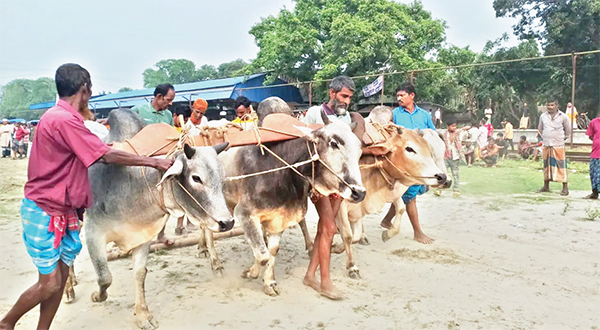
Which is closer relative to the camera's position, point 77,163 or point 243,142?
point 77,163

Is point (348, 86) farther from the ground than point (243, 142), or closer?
farther from the ground

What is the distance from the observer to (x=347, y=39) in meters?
21.7

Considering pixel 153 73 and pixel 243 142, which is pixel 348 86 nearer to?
pixel 243 142

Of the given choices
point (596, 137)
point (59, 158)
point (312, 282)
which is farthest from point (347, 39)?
point (59, 158)

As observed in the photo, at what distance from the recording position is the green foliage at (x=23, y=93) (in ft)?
258

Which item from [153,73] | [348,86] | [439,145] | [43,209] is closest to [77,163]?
[43,209]

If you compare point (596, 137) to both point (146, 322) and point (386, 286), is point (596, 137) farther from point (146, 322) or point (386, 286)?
point (146, 322)

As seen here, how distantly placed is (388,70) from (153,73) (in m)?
55.9

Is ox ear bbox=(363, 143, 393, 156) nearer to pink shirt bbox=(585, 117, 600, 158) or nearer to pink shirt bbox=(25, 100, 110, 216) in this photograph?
pink shirt bbox=(25, 100, 110, 216)

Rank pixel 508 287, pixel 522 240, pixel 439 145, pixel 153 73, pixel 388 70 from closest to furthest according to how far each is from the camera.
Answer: pixel 508 287
pixel 439 145
pixel 522 240
pixel 388 70
pixel 153 73

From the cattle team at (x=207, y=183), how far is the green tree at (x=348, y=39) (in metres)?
16.6

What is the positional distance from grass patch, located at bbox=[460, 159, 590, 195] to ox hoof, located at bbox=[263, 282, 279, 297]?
7.11 meters

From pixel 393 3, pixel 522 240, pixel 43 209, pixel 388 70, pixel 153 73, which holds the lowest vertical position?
pixel 522 240

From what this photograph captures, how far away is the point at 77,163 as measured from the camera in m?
2.75
